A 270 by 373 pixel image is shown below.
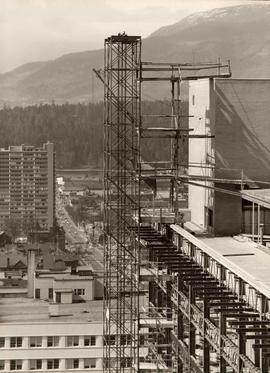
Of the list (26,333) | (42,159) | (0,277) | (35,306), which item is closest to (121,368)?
(26,333)

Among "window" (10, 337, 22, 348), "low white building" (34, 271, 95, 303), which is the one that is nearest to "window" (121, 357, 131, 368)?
"window" (10, 337, 22, 348)

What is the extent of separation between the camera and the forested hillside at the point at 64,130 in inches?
1112

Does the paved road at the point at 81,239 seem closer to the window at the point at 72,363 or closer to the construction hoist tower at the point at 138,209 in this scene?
the window at the point at 72,363

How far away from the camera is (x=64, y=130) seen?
29.1 m

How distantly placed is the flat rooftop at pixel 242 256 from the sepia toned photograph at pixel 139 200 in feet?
0.11

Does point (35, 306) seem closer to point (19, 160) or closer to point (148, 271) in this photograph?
point (19, 160)

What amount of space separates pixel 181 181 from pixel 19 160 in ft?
39.8

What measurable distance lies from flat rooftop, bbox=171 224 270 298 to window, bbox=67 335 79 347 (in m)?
6.45

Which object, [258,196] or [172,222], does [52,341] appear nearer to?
[172,222]

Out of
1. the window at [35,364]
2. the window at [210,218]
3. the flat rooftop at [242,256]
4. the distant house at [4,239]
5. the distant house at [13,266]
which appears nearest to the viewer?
the flat rooftop at [242,256]

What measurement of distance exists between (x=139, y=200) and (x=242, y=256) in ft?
9.77

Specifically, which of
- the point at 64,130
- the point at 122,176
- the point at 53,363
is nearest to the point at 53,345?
the point at 53,363

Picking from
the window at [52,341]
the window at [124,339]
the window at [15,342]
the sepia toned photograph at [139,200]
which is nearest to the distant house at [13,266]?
the sepia toned photograph at [139,200]

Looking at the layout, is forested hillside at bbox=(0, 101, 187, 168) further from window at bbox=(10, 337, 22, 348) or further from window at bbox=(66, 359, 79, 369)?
window at bbox=(66, 359, 79, 369)
